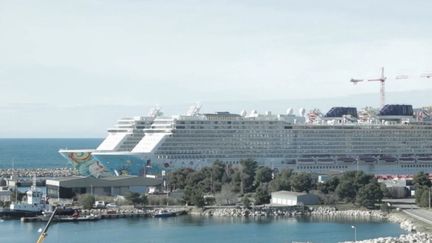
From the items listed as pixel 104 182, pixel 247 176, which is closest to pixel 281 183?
pixel 247 176

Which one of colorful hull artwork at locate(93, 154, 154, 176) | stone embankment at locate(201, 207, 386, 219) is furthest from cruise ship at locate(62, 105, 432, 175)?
stone embankment at locate(201, 207, 386, 219)

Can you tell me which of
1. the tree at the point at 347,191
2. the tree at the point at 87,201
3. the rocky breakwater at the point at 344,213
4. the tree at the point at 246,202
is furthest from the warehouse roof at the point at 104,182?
the tree at the point at 347,191

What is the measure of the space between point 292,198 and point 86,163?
2076 cm

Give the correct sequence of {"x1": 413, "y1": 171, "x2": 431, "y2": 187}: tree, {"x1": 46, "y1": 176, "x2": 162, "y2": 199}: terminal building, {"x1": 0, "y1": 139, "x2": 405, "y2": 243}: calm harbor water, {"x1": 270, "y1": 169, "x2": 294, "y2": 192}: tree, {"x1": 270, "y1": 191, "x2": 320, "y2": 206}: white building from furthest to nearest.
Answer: {"x1": 46, "y1": 176, "x2": 162, "y2": 199}: terminal building, {"x1": 413, "y1": 171, "x2": 431, "y2": 187}: tree, {"x1": 270, "y1": 169, "x2": 294, "y2": 192}: tree, {"x1": 270, "y1": 191, "x2": 320, "y2": 206}: white building, {"x1": 0, "y1": 139, "x2": 405, "y2": 243}: calm harbor water

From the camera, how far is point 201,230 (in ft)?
162

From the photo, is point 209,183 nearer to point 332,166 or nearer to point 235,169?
point 235,169

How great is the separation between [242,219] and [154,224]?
5.12 metres

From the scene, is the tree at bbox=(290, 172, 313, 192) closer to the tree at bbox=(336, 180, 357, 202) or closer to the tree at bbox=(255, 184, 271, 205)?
the tree at bbox=(255, 184, 271, 205)

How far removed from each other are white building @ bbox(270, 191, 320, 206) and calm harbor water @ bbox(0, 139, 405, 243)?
442 centimetres

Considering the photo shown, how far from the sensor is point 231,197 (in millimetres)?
60875

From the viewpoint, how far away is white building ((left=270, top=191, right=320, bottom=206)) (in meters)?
59.0

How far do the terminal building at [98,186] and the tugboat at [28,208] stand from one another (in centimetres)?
706

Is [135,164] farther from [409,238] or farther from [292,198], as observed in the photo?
[409,238]

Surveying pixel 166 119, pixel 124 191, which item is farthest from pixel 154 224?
pixel 166 119
